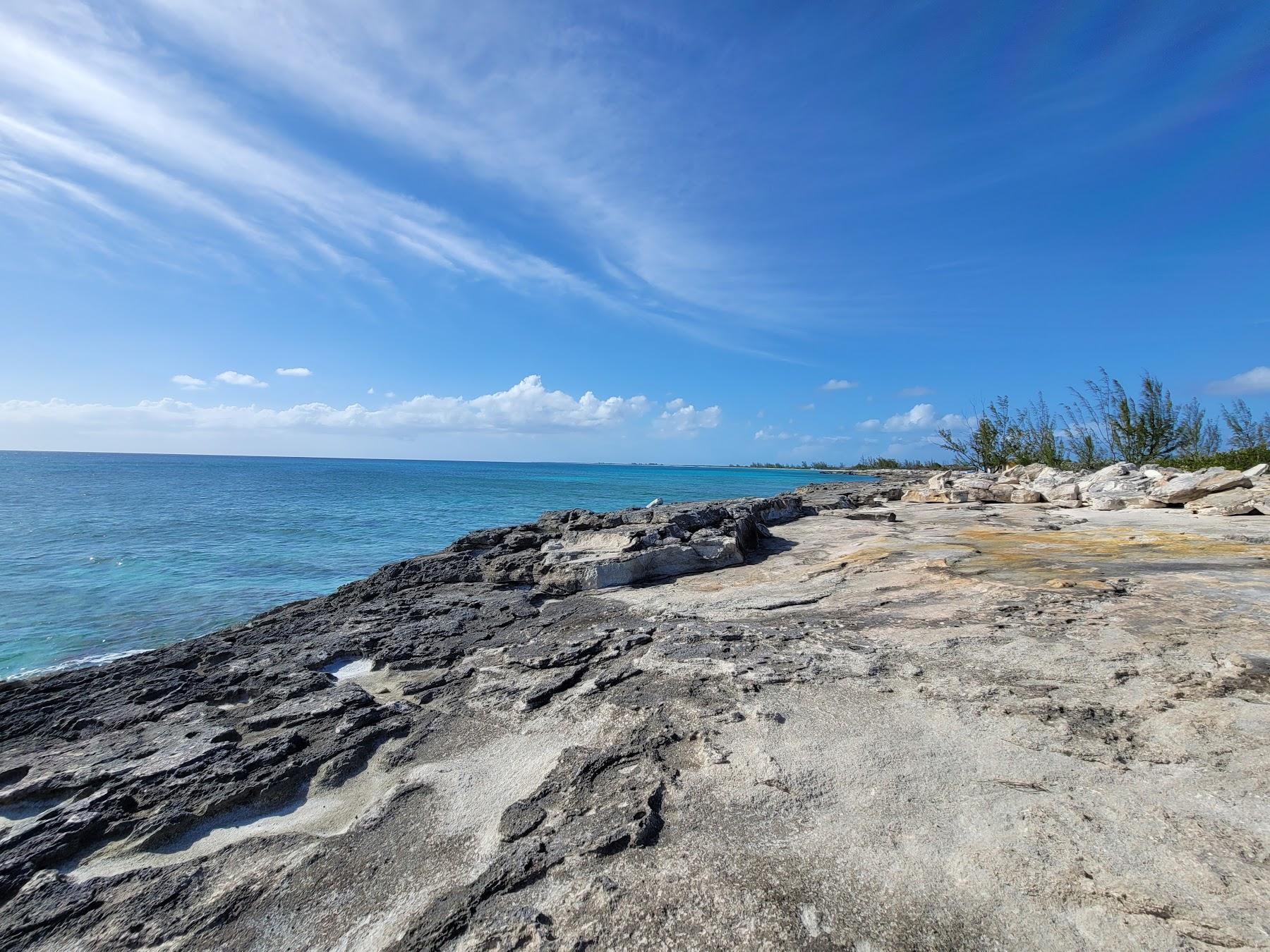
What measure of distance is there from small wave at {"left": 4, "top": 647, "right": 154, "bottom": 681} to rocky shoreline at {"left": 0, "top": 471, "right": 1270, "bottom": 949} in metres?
1.94

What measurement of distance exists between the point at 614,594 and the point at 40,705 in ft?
21.5

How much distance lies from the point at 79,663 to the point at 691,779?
10.2m

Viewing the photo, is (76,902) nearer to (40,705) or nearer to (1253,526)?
(40,705)

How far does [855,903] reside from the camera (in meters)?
2.47

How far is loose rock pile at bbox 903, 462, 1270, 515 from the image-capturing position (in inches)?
488

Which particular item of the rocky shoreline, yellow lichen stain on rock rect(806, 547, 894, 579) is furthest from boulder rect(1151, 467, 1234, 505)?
yellow lichen stain on rock rect(806, 547, 894, 579)

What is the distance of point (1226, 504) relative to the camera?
12.1m

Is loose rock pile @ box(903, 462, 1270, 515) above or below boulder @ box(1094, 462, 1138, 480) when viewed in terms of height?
below

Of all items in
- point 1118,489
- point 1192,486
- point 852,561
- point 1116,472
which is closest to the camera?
point 852,561

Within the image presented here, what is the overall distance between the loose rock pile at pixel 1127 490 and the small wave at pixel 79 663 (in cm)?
2102

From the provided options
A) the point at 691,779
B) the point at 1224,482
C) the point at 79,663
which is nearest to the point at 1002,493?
the point at 1224,482

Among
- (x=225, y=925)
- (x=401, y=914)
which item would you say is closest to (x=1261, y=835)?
(x=401, y=914)

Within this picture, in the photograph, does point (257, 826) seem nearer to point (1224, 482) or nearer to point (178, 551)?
point (178, 551)

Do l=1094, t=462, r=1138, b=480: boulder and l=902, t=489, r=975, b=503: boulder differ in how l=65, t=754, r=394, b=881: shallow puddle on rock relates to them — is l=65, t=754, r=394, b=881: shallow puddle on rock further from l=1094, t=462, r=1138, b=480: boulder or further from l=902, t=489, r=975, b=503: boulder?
l=1094, t=462, r=1138, b=480: boulder
